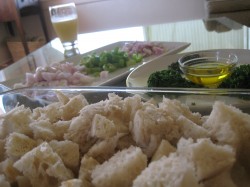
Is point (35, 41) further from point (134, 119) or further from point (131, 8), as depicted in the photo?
point (134, 119)

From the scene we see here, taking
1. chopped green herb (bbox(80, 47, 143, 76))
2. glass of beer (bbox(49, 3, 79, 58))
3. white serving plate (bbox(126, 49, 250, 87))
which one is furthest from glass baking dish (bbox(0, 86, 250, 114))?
glass of beer (bbox(49, 3, 79, 58))

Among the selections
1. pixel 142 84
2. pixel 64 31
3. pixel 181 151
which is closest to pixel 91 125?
pixel 181 151

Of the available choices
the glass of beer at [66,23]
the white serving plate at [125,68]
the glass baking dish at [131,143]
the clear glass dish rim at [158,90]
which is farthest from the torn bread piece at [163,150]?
the glass of beer at [66,23]

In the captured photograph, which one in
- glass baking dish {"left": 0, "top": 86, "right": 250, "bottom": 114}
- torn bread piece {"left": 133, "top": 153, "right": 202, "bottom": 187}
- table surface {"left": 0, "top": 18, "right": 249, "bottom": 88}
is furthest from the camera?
table surface {"left": 0, "top": 18, "right": 249, "bottom": 88}

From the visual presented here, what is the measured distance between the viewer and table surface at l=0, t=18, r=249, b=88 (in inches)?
58.8

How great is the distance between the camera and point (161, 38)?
170 centimetres

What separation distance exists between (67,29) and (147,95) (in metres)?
1.21

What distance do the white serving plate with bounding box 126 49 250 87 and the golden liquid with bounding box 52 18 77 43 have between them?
0.81 meters

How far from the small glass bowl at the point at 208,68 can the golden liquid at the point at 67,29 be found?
→ 942 millimetres

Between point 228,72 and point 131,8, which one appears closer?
point 228,72

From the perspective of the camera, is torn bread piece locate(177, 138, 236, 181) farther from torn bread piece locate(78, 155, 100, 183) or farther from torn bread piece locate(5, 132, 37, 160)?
torn bread piece locate(5, 132, 37, 160)

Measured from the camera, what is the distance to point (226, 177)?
16.7 inches

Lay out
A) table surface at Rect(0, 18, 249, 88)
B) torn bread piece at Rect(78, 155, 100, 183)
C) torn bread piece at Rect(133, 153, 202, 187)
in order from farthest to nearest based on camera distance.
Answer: table surface at Rect(0, 18, 249, 88) < torn bread piece at Rect(78, 155, 100, 183) < torn bread piece at Rect(133, 153, 202, 187)

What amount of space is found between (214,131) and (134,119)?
117 mm
